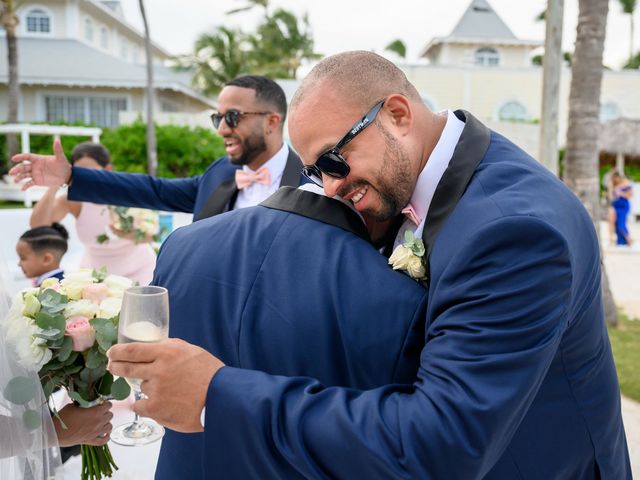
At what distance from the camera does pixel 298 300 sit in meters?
1.61

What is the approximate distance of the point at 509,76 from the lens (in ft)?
107

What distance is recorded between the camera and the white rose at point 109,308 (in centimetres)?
238

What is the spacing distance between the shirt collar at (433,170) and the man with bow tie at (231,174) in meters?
2.80

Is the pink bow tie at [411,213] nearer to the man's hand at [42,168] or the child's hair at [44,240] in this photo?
the man's hand at [42,168]

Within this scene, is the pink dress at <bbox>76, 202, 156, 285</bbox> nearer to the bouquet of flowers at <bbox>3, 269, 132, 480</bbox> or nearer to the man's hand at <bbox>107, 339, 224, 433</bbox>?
the bouquet of flowers at <bbox>3, 269, 132, 480</bbox>

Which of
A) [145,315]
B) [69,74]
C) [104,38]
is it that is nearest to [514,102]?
[69,74]

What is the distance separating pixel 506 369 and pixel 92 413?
66.2 inches

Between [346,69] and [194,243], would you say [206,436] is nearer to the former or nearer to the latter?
[194,243]

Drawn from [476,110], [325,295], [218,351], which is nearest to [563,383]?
[325,295]

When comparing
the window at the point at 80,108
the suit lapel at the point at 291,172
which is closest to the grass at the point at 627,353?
the suit lapel at the point at 291,172

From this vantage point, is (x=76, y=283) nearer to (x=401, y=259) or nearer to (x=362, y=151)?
(x=362, y=151)

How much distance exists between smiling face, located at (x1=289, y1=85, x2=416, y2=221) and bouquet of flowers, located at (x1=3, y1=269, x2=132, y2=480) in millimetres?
997

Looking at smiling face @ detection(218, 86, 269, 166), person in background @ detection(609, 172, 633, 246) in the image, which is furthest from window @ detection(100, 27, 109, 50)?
smiling face @ detection(218, 86, 269, 166)

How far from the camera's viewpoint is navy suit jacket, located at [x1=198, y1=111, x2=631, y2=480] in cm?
142
